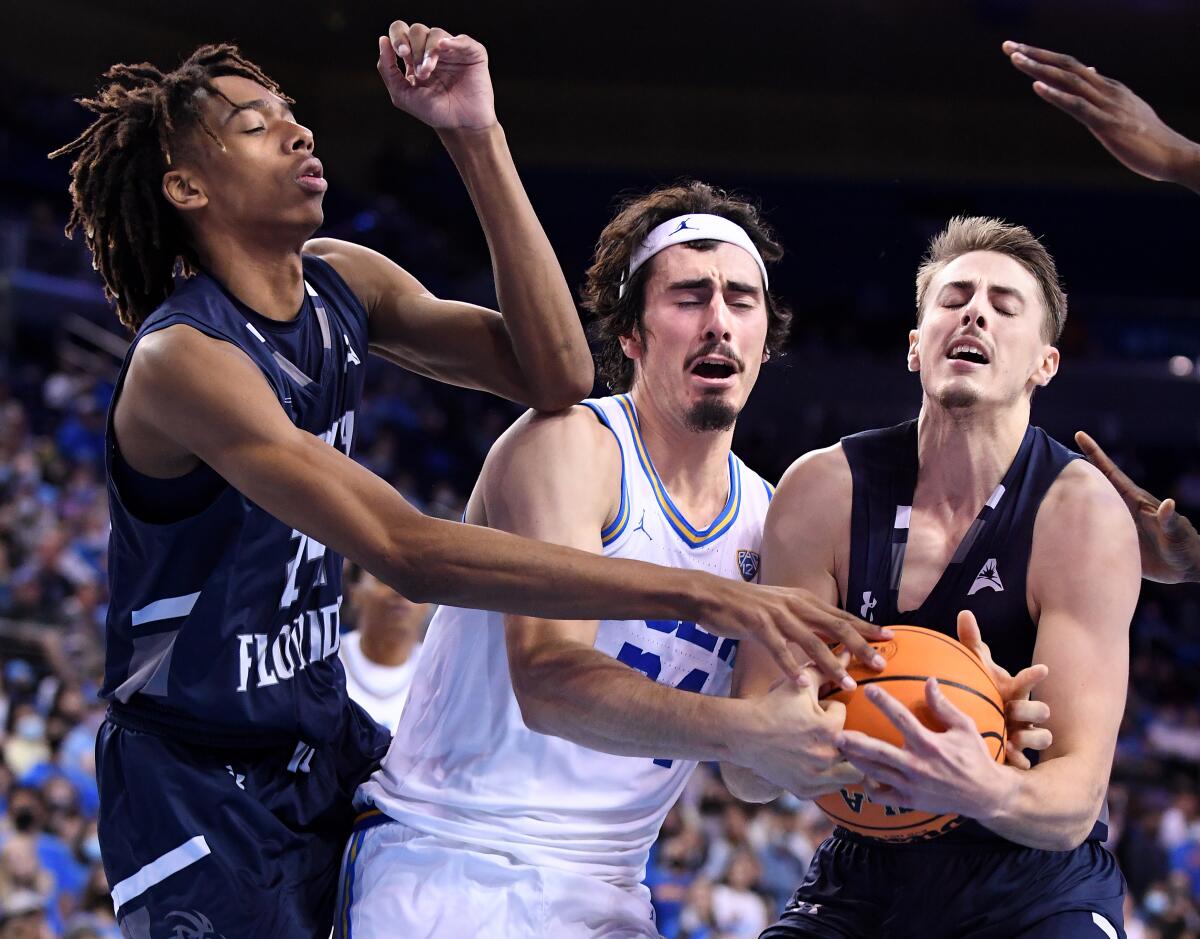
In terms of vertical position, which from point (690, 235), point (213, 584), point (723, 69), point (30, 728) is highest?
point (723, 69)

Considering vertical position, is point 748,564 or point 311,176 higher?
point 311,176

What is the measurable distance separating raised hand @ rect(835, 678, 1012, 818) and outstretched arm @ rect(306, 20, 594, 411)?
47.4 inches

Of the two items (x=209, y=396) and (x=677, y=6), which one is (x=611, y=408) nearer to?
(x=209, y=396)

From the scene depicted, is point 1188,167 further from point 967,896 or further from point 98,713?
point 98,713

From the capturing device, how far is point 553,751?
135 inches

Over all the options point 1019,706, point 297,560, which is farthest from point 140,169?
point 1019,706

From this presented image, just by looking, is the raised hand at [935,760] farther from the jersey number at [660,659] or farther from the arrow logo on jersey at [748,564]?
the arrow logo on jersey at [748,564]

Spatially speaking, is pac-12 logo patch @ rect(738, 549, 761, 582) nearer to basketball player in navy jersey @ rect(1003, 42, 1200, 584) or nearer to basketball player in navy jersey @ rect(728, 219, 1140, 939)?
basketball player in navy jersey @ rect(728, 219, 1140, 939)

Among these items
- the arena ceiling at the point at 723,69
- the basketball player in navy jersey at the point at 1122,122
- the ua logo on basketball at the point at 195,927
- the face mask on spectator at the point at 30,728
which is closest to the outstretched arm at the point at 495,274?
the basketball player in navy jersey at the point at 1122,122

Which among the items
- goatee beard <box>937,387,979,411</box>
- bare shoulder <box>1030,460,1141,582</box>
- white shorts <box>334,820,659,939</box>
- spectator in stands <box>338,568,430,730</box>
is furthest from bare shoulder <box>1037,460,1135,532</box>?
spectator in stands <box>338,568,430,730</box>

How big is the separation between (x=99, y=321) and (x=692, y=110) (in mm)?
8667

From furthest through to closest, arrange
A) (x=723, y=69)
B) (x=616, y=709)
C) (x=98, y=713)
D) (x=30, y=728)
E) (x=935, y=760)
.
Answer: (x=723, y=69), (x=98, y=713), (x=30, y=728), (x=616, y=709), (x=935, y=760)

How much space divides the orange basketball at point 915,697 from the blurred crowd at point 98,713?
526 cm

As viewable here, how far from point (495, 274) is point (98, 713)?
272 inches
